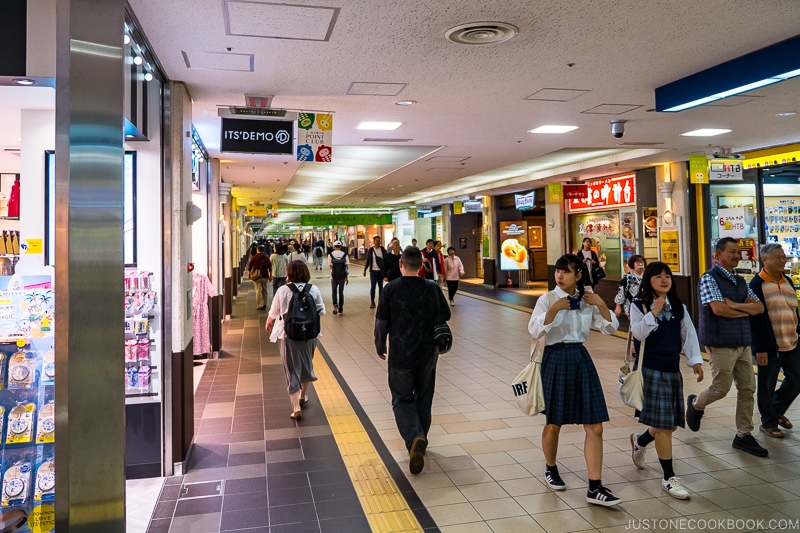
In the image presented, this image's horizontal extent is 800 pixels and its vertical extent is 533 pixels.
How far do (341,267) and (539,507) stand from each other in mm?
9169

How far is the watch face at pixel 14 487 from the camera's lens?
8.43ft

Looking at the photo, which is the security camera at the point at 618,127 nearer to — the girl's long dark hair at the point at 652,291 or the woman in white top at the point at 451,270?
the girl's long dark hair at the point at 652,291

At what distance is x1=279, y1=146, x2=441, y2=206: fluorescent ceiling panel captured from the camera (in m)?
8.93

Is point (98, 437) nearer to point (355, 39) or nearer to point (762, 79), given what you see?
point (355, 39)

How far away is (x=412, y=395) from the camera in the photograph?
13.1ft

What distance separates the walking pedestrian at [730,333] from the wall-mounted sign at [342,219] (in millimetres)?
21862

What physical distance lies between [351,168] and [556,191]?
551 centimetres

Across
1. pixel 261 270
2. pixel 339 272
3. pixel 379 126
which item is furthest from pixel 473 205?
pixel 379 126

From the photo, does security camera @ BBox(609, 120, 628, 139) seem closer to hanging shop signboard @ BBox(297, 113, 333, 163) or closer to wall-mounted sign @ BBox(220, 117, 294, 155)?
hanging shop signboard @ BBox(297, 113, 333, 163)

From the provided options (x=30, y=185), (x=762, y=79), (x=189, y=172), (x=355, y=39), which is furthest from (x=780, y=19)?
(x=30, y=185)

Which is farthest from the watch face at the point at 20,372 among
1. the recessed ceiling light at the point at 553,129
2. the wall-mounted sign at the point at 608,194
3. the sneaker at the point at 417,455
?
the wall-mounted sign at the point at 608,194

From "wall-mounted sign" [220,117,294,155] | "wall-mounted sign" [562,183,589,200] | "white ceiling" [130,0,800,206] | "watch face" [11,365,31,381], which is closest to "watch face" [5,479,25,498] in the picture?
"watch face" [11,365,31,381]

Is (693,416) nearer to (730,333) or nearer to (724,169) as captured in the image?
(730,333)

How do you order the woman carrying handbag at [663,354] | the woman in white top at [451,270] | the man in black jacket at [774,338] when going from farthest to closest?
the woman in white top at [451,270]
the man in black jacket at [774,338]
the woman carrying handbag at [663,354]
